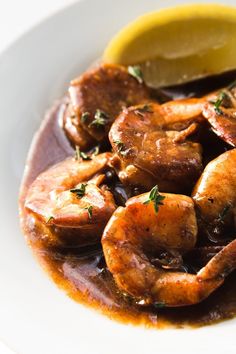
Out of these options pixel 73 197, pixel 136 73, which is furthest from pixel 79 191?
pixel 136 73

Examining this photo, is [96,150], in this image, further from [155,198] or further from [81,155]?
[155,198]

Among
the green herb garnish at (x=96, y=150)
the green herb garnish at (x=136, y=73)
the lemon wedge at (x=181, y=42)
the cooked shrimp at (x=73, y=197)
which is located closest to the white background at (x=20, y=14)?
the lemon wedge at (x=181, y=42)

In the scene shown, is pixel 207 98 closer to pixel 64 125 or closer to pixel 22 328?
pixel 64 125

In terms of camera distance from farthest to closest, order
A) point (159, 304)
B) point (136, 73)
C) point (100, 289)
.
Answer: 1. point (136, 73)
2. point (100, 289)
3. point (159, 304)

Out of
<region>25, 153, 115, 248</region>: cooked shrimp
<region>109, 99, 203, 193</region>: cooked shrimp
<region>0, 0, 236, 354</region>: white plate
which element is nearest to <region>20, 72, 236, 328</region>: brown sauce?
<region>0, 0, 236, 354</region>: white plate

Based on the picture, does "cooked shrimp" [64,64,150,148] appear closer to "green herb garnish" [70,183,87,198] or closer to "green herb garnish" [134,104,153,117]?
"green herb garnish" [134,104,153,117]

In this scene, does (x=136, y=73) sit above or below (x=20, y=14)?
below
